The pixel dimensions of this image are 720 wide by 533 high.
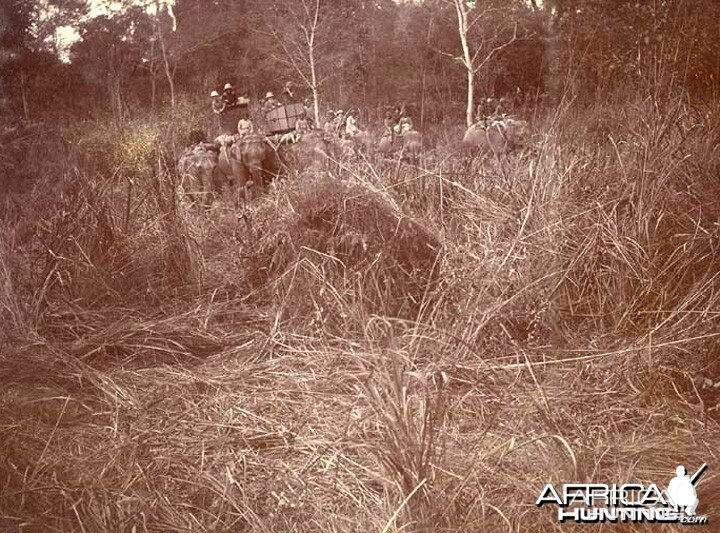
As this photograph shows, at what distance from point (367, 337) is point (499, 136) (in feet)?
4.33

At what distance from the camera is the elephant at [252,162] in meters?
3.65

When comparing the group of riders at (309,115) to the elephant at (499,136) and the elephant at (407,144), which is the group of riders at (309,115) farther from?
the elephant at (499,136)

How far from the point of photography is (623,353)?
2.42 meters

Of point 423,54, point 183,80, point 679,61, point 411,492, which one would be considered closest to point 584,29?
point 679,61

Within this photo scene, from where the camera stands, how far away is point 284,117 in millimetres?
3312

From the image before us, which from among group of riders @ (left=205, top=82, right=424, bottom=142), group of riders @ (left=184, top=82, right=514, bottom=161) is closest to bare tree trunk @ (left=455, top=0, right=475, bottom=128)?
group of riders @ (left=184, top=82, right=514, bottom=161)

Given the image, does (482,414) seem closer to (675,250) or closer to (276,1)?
(675,250)

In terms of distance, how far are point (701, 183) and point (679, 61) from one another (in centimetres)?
46

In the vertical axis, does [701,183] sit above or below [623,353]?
above

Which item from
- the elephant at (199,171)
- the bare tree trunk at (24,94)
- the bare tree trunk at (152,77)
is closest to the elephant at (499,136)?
the elephant at (199,171)

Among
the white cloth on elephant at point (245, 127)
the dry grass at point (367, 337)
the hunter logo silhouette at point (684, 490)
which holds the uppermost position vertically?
the white cloth on elephant at point (245, 127)

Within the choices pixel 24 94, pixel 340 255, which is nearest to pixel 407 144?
pixel 340 255

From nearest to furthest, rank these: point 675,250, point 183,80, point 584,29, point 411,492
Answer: point 411,492
point 675,250
point 584,29
point 183,80

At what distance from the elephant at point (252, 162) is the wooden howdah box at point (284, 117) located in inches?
6.1
